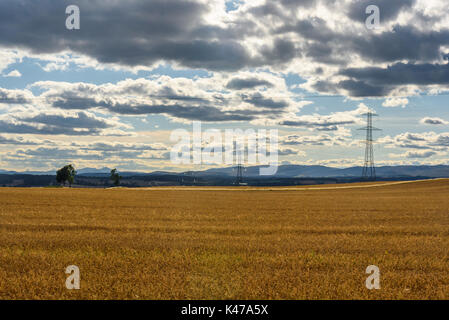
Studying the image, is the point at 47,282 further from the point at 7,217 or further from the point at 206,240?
the point at 7,217

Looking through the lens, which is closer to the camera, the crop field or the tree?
the crop field

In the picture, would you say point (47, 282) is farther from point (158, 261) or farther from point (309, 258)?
point (309, 258)

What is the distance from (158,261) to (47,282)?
12.4 feet

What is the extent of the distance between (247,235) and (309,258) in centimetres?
647

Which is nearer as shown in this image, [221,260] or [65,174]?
[221,260]

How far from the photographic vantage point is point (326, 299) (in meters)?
10.1

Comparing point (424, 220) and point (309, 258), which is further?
point (424, 220)

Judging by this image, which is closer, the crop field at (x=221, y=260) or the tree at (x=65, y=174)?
the crop field at (x=221, y=260)
